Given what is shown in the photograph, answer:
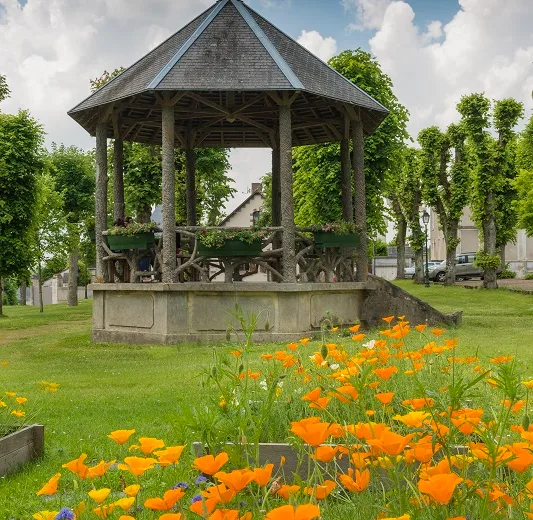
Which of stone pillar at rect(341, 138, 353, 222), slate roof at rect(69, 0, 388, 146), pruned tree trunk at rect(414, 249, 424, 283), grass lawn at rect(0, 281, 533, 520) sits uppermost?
slate roof at rect(69, 0, 388, 146)

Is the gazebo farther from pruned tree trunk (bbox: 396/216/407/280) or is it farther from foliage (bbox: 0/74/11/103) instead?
pruned tree trunk (bbox: 396/216/407/280)

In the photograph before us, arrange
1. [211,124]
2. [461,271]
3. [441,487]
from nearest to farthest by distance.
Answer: [441,487]
[211,124]
[461,271]

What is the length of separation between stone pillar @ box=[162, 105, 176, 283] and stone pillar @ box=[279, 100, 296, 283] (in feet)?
7.72

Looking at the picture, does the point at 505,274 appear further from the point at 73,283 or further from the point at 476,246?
the point at 73,283

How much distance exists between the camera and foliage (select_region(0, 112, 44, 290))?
28.3 metres

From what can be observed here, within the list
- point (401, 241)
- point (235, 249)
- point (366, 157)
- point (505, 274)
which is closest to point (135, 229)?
point (235, 249)

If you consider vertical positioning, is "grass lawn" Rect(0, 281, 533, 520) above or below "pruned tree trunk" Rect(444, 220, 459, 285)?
below

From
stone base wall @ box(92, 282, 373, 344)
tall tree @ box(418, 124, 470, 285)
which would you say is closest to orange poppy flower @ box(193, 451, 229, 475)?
stone base wall @ box(92, 282, 373, 344)

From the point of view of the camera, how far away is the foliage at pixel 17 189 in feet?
92.8

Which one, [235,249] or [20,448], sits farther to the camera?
[235,249]

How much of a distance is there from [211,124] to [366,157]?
316 inches

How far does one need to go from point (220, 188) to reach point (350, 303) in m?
26.3

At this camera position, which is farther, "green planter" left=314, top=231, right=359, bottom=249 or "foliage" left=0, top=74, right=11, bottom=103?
"foliage" left=0, top=74, right=11, bottom=103

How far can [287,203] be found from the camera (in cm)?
1612
